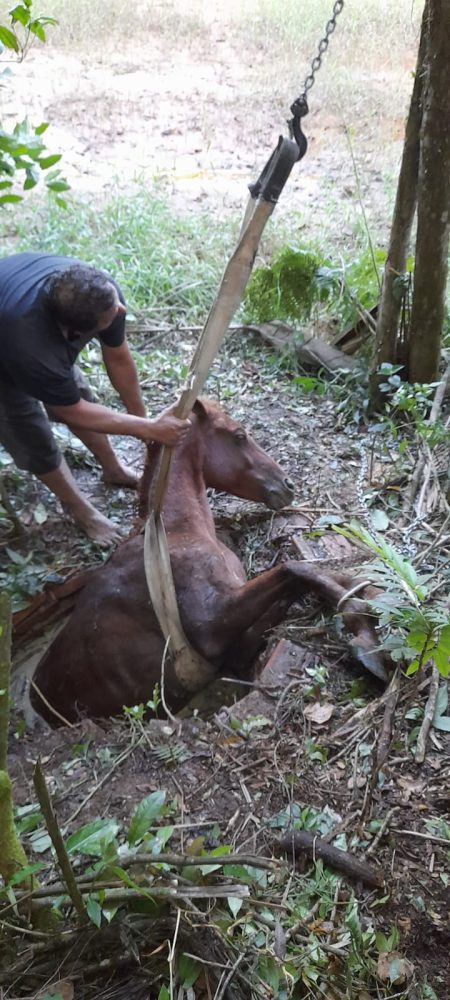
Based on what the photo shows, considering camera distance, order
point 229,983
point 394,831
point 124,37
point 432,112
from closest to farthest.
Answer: point 229,983, point 394,831, point 432,112, point 124,37

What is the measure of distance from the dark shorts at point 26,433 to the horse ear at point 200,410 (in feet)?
3.01

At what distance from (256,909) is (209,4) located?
9.98m

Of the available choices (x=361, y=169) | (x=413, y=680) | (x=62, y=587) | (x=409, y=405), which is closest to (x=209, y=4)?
(x=361, y=169)

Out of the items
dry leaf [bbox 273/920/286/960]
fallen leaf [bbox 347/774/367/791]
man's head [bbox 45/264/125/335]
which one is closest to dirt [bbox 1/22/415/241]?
man's head [bbox 45/264/125/335]

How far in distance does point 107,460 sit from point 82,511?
429 mm

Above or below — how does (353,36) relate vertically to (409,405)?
above

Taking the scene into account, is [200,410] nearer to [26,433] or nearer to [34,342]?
[34,342]

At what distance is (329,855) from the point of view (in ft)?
5.83

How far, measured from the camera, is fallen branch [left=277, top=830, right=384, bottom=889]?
1735 millimetres

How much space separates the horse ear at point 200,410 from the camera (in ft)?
10.3

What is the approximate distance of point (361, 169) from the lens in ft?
24.2

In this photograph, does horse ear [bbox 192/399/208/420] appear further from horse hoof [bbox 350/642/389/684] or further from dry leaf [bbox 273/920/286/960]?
dry leaf [bbox 273/920/286/960]

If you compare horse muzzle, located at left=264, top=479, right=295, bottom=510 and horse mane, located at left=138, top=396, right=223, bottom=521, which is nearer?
horse mane, located at left=138, top=396, right=223, bottom=521

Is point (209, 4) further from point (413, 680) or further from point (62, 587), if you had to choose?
point (413, 680)
